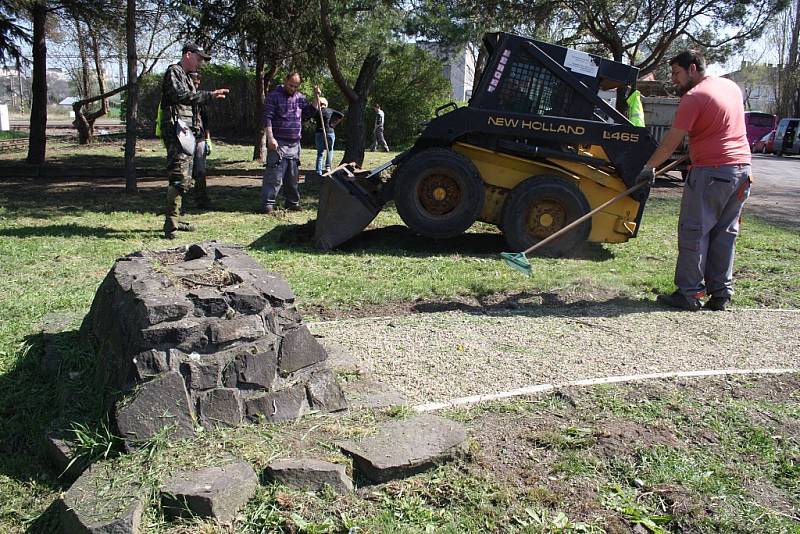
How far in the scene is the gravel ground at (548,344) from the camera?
15.1 feet

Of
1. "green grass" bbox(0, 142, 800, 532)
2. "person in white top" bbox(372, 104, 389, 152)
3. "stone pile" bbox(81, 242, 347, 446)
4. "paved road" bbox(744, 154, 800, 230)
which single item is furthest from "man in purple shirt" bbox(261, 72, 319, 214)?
"person in white top" bbox(372, 104, 389, 152)

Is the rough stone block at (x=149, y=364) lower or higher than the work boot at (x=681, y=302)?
lower

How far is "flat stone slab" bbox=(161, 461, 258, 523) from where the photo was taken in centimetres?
304

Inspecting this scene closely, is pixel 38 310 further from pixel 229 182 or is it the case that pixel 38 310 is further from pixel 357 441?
pixel 229 182

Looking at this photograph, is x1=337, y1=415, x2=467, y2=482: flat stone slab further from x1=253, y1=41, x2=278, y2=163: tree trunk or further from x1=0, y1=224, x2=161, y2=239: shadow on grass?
x1=253, y1=41, x2=278, y2=163: tree trunk

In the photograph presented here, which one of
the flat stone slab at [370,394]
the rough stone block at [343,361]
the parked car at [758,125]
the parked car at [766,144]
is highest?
the parked car at [758,125]

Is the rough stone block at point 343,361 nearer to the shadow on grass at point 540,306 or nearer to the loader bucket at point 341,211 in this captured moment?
the shadow on grass at point 540,306

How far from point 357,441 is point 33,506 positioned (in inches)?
58.1

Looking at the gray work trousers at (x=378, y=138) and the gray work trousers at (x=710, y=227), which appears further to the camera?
the gray work trousers at (x=378, y=138)

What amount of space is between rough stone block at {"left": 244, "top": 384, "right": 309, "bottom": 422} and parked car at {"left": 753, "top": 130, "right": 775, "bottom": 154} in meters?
37.0

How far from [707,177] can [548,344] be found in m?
2.13

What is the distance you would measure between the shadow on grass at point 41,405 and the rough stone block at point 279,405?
720 mm

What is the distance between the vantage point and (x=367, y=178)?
8.36 m

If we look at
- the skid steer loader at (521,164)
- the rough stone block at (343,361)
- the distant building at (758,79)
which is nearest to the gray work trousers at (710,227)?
the skid steer loader at (521,164)
